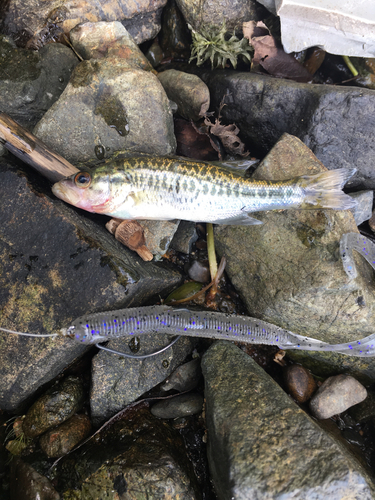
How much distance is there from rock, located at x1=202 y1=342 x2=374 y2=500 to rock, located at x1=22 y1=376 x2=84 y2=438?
1.78 meters

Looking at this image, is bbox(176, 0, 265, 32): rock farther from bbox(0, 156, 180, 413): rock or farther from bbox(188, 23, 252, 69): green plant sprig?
bbox(0, 156, 180, 413): rock

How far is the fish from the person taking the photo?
4012 millimetres

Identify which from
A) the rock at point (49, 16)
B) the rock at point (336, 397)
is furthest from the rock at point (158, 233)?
the rock at point (49, 16)

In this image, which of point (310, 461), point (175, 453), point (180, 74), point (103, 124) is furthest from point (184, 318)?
point (180, 74)

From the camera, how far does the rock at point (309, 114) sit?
181 inches

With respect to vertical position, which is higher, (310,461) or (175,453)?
(310,461)

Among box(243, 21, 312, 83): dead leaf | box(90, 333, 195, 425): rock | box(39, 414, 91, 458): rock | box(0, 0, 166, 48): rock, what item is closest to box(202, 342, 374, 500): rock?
box(90, 333, 195, 425): rock

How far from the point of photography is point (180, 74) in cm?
496

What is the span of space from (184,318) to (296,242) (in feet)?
6.02

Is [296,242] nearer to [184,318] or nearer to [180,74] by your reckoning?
[184,318]

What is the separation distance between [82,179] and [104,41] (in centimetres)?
242

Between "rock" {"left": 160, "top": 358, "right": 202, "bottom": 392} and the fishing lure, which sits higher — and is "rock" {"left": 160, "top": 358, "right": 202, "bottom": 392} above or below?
below

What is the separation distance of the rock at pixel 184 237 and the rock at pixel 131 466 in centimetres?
245

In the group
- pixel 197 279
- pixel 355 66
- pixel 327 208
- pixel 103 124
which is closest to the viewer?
pixel 327 208
